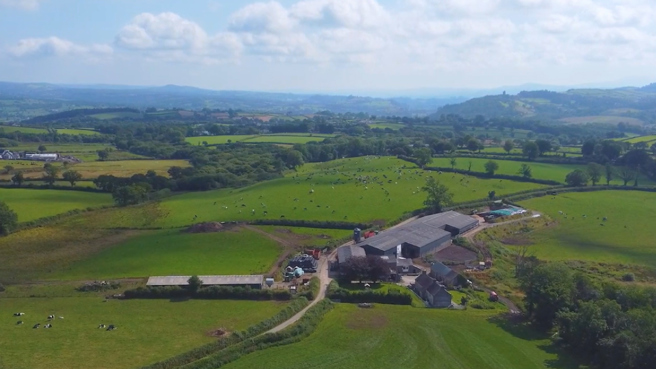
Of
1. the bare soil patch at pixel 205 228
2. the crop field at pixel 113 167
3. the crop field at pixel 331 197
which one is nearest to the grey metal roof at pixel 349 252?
the crop field at pixel 331 197

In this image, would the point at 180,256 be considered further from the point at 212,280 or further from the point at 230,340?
the point at 230,340

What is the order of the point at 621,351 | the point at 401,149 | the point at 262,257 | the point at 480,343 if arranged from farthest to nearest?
the point at 401,149, the point at 262,257, the point at 480,343, the point at 621,351

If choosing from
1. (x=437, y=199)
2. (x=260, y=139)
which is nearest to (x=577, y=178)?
(x=437, y=199)

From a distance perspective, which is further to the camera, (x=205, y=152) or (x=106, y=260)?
(x=205, y=152)

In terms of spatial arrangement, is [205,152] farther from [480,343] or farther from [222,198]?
[480,343]

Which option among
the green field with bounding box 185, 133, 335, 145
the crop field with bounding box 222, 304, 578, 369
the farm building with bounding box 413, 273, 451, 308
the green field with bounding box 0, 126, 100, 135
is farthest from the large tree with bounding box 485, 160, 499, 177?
the green field with bounding box 0, 126, 100, 135

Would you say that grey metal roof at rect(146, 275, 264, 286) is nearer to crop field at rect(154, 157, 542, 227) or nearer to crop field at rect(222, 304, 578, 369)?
crop field at rect(222, 304, 578, 369)

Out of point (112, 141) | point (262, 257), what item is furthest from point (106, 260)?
point (112, 141)
